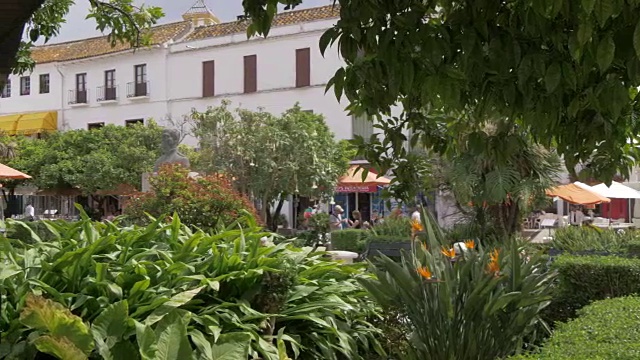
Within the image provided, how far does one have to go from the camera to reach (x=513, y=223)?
472 inches

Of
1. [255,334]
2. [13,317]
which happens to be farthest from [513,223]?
[13,317]

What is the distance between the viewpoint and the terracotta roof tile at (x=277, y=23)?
29.7 m

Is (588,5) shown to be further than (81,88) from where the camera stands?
No

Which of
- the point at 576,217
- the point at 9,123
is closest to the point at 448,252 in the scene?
the point at 576,217

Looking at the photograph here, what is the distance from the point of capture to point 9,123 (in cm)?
3731

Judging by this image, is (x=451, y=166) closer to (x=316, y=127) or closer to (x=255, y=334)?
(x=255, y=334)

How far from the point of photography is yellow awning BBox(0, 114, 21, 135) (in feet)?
121

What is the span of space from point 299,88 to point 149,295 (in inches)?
1027

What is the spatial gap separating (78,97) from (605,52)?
36.8 m

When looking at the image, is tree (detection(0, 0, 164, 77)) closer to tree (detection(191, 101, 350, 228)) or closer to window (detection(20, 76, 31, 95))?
tree (detection(191, 101, 350, 228))

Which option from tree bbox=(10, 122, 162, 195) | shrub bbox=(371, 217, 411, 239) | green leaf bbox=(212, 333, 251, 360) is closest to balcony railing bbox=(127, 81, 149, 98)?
tree bbox=(10, 122, 162, 195)

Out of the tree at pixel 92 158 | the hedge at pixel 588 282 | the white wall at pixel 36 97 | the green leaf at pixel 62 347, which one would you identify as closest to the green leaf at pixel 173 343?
the green leaf at pixel 62 347

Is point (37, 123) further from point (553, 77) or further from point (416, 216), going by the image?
point (553, 77)

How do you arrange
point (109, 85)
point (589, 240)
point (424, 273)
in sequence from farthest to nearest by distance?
point (109, 85)
point (589, 240)
point (424, 273)
